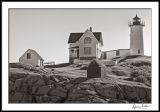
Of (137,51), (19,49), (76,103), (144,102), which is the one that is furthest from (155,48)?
(19,49)

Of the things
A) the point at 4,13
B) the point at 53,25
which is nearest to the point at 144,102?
the point at 53,25

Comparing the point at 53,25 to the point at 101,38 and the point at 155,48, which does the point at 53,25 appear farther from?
the point at 155,48

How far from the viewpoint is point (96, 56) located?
1059cm

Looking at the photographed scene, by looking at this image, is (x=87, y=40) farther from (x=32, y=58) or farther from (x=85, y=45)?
(x=32, y=58)

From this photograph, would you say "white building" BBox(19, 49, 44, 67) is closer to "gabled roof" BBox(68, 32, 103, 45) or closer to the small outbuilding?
"gabled roof" BBox(68, 32, 103, 45)

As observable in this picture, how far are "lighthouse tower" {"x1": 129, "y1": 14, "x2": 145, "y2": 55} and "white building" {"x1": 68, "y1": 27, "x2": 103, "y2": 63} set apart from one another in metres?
0.78

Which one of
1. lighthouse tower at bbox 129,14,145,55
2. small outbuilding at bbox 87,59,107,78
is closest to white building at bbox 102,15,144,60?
lighthouse tower at bbox 129,14,145,55

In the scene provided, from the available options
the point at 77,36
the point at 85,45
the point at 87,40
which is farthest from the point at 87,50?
the point at 77,36

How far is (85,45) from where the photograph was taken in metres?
10.7

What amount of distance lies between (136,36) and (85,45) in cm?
127

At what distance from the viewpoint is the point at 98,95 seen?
1036 cm

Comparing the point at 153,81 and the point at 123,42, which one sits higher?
the point at 123,42

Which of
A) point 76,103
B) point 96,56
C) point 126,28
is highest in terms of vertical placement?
point 126,28

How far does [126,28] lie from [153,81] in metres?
1.46
